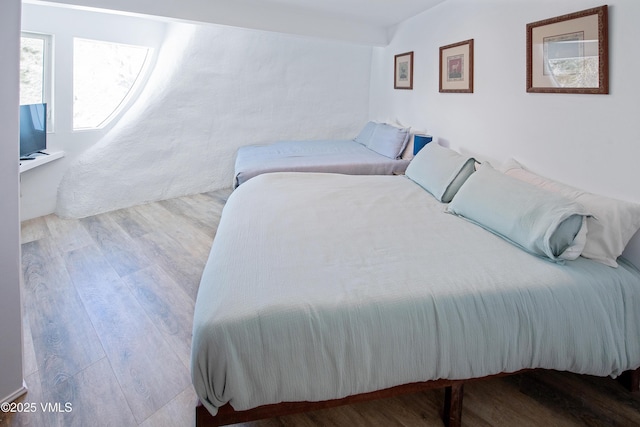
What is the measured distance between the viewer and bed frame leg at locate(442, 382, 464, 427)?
4.53 ft

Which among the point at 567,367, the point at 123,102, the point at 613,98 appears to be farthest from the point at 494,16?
the point at 123,102

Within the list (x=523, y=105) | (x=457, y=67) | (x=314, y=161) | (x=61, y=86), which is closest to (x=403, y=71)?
(x=457, y=67)

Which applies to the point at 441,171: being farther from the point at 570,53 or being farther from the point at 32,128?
the point at 32,128

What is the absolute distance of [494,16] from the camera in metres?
2.55

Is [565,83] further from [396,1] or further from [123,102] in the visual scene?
[123,102]

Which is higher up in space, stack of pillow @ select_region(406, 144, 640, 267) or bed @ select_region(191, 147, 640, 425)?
stack of pillow @ select_region(406, 144, 640, 267)

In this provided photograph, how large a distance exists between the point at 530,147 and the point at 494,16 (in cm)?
102

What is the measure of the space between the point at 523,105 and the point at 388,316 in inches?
74.8

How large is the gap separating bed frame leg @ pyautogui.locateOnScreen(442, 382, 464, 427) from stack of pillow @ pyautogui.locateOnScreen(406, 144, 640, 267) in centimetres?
69

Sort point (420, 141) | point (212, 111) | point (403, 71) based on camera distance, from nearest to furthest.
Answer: point (420, 141)
point (403, 71)
point (212, 111)

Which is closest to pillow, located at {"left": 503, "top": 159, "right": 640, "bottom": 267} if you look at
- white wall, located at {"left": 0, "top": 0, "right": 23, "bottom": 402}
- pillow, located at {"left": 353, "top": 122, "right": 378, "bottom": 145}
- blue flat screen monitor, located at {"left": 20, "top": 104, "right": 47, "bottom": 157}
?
white wall, located at {"left": 0, "top": 0, "right": 23, "bottom": 402}

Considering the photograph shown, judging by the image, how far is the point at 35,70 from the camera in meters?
3.64

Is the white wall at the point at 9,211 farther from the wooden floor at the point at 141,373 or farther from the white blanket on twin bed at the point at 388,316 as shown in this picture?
the white blanket on twin bed at the point at 388,316

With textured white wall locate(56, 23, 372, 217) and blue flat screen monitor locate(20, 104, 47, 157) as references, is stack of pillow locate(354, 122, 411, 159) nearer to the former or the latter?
textured white wall locate(56, 23, 372, 217)
